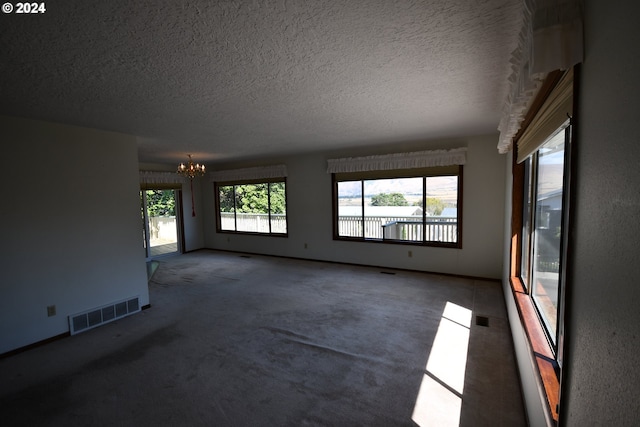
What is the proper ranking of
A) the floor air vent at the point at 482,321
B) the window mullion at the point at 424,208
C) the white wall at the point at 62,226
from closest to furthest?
the white wall at the point at 62,226 → the floor air vent at the point at 482,321 → the window mullion at the point at 424,208

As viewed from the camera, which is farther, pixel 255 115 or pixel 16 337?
pixel 255 115

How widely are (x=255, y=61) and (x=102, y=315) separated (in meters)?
3.53

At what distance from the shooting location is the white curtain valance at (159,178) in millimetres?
6408

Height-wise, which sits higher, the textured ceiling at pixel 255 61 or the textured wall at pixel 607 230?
the textured ceiling at pixel 255 61

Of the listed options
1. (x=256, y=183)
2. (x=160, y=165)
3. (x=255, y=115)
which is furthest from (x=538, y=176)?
(x=160, y=165)

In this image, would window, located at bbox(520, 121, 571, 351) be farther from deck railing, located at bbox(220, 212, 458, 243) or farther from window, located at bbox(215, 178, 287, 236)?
window, located at bbox(215, 178, 287, 236)

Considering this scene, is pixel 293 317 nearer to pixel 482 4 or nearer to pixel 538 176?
pixel 538 176

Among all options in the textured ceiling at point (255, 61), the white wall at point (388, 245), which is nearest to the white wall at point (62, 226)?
the textured ceiling at point (255, 61)

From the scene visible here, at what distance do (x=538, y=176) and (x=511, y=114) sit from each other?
73 cm

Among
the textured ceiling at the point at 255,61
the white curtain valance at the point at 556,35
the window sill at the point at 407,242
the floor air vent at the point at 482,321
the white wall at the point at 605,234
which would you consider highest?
the textured ceiling at the point at 255,61

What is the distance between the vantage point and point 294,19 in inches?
56.6

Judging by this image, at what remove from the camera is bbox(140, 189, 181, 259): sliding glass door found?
679 cm

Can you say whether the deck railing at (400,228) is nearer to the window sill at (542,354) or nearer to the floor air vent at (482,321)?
the floor air vent at (482,321)

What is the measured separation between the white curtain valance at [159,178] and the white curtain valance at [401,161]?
3957mm
